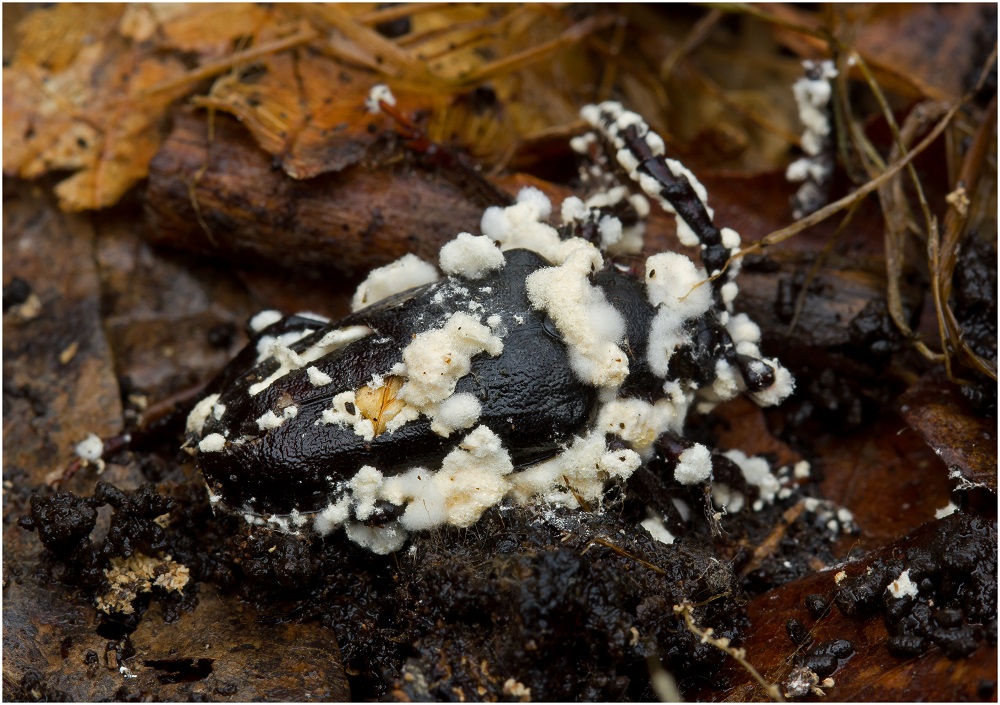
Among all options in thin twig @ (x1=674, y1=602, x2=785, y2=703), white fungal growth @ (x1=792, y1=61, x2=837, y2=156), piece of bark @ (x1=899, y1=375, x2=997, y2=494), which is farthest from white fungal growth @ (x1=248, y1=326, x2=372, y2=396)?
white fungal growth @ (x1=792, y1=61, x2=837, y2=156)

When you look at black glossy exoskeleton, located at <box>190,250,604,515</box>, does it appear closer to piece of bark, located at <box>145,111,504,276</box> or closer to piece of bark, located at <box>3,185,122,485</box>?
piece of bark, located at <box>145,111,504,276</box>

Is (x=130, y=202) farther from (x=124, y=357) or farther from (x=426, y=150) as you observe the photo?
(x=426, y=150)

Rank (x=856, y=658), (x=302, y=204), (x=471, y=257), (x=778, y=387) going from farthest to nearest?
(x=302, y=204) → (x=778, y=387) → (x=471, y=257) → (x=856, y=658)

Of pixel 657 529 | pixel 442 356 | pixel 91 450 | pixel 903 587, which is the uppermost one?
pixel 442 356

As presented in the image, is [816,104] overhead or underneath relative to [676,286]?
overhead

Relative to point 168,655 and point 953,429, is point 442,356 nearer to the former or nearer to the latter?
point 168,655

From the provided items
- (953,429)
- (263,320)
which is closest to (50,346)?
(263,320)
